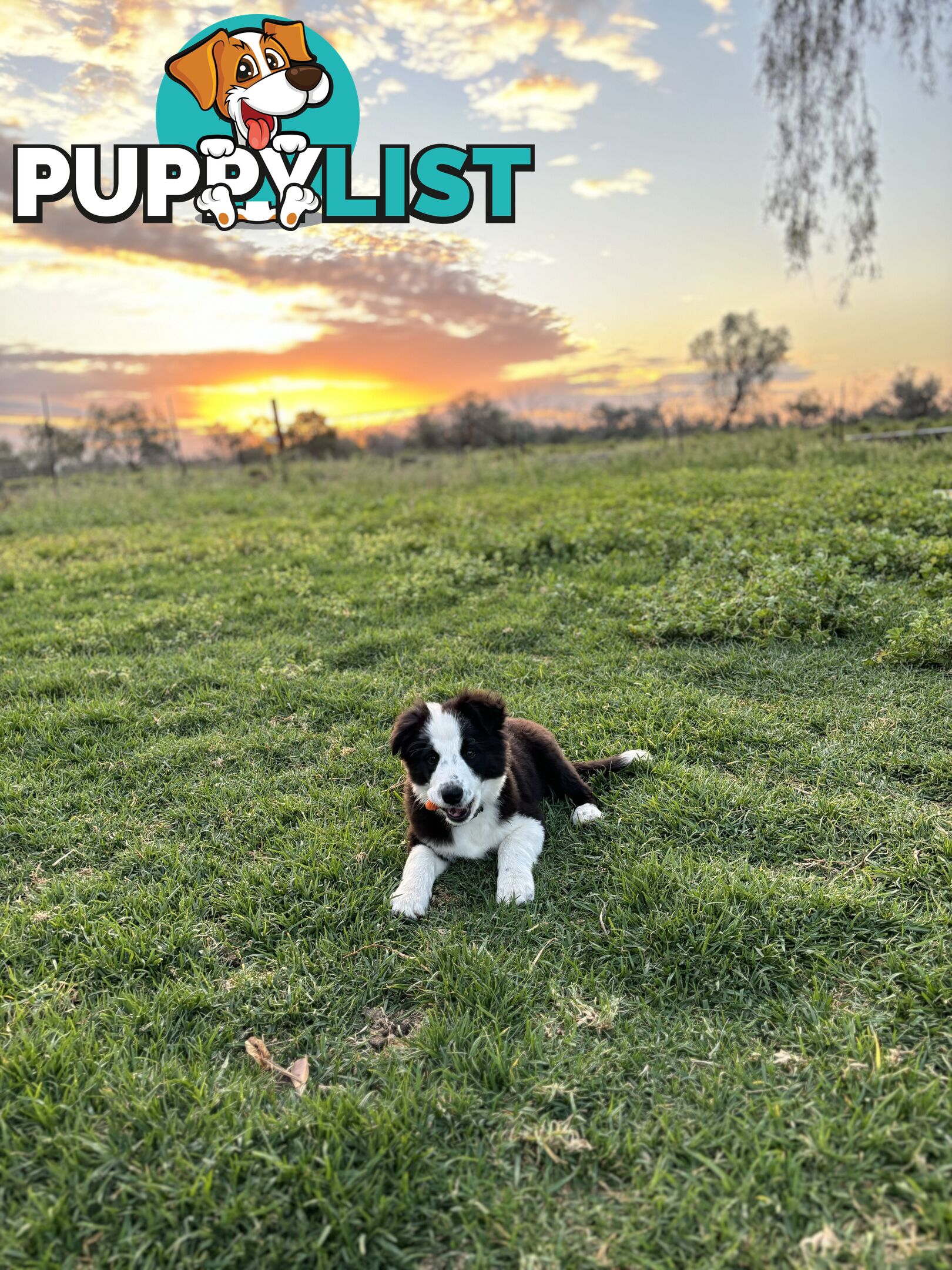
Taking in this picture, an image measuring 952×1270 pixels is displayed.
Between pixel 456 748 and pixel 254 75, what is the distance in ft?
27.1

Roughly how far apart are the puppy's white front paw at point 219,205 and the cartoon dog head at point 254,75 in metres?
0.87

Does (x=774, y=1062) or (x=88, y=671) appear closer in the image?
(x=774, y=1062)

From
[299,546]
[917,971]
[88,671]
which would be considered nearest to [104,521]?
[299,546]

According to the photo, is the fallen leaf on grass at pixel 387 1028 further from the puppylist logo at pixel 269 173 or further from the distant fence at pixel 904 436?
the distant fence at pixel 904 436

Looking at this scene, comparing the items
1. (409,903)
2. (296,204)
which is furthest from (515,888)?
(296,204)

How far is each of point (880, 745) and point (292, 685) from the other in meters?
3.36

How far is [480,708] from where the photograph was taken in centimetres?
287

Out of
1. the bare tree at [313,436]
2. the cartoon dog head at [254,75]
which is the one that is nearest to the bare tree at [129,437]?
the bare tree at [313,436]

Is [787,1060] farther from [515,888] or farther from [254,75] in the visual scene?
[254,75]

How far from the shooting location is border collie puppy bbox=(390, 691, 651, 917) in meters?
2.78

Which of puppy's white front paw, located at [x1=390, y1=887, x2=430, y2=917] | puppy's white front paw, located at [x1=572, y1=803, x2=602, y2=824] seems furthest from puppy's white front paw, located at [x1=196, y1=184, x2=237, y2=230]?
puppy's white front paw, located at [x1=390, y1=887, x2=430, y2=917]

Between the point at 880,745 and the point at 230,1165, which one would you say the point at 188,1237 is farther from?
the point at 880,745

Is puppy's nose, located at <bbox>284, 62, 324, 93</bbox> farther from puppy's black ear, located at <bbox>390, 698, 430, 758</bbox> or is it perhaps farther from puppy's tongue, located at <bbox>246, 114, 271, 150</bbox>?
puppy's black ear, located at <bbox>390, 698, 430, 758</bbox>

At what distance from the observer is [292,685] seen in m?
4.89
